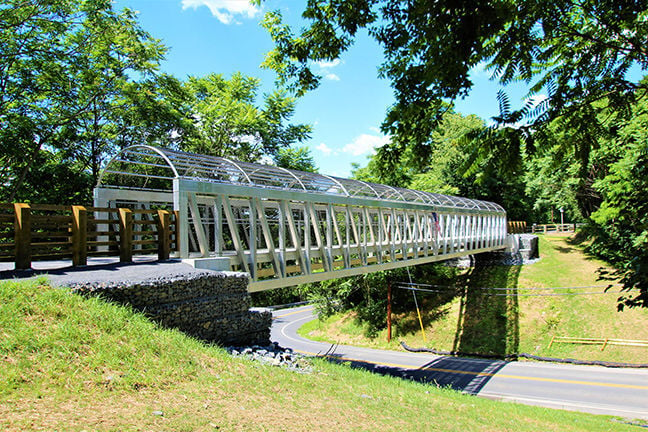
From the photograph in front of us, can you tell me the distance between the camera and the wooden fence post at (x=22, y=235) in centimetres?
813

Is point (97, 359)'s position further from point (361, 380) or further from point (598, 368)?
point (598, 368)

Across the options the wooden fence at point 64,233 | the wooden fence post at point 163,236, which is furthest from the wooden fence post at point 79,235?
the wooden fence post at point 163,236

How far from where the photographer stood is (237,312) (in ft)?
29.7

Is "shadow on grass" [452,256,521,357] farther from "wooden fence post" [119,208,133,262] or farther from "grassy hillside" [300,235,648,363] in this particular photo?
"wooden fence post" [119,208,133,262]

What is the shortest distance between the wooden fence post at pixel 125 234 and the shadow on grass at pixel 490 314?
2236 cm

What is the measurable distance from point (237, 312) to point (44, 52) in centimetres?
1835

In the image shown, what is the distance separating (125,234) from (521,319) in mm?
25502

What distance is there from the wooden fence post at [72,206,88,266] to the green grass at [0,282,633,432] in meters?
2.58

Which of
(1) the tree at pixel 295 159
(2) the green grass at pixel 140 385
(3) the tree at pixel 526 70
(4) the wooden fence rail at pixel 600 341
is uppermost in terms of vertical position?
(1) the tree at pixel 295 159

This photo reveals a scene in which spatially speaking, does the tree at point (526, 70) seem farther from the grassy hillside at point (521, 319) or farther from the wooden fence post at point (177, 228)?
the grassy hillside at point (521, 319)

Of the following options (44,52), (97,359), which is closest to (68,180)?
(44,52)

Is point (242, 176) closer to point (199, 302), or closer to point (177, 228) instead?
point (177, 228)

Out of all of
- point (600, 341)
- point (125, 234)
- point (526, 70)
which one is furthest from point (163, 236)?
point (600, 341)

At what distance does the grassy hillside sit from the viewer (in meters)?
23.3
